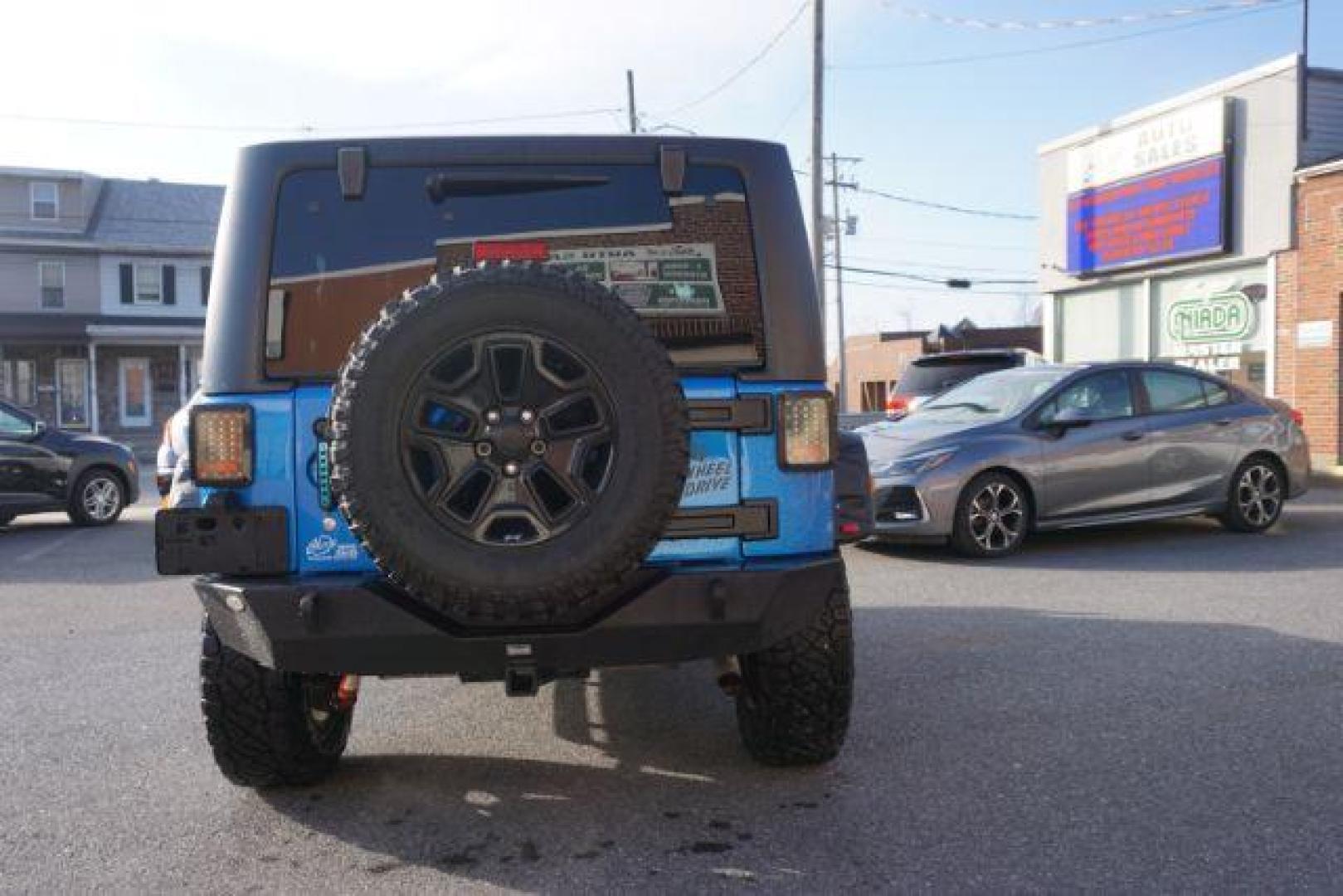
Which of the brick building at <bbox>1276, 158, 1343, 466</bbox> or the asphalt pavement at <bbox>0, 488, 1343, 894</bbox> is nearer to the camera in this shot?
the asphalt pavement at <bbox>0, 488, 1343, 894</bbox>

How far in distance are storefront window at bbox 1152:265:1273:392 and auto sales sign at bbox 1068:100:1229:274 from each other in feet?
1.84

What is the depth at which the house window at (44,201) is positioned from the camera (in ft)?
115

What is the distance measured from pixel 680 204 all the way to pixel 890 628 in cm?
340

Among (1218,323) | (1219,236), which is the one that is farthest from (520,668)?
(1218,323)

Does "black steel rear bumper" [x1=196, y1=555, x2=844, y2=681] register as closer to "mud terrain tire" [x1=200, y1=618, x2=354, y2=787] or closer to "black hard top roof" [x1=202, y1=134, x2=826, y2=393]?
"mud terrain tire" [x1=200, y1=618, x2=354, y2=787]

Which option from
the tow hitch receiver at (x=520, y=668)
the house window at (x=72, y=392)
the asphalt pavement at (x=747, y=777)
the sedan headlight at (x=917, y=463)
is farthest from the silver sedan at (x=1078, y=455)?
the house window at (x=72, y=392)

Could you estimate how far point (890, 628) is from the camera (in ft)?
20.5

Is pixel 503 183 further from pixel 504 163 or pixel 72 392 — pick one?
pixel 72 392

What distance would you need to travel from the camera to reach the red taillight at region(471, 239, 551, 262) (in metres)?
3.45

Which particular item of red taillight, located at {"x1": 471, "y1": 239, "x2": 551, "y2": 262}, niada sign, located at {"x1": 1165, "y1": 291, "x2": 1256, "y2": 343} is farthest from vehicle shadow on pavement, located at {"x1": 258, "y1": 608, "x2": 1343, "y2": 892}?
niada sign, located at {"x1": 1165, "y1": 291, "x2": 1256, "y2": 343}

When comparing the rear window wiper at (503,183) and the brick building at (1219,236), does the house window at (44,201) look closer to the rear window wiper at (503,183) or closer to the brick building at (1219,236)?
the brick building at (1219,236)

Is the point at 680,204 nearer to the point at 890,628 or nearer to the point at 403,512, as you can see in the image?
the point at 403,512

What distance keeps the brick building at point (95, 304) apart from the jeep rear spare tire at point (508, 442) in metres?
32.7

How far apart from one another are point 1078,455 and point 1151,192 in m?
11.9
